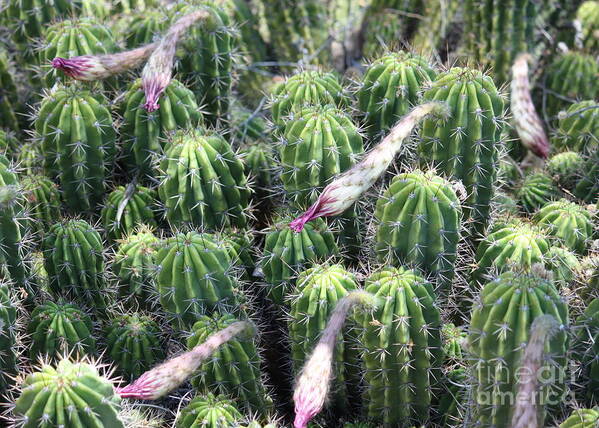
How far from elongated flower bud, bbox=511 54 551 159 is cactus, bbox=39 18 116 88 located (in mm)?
2503

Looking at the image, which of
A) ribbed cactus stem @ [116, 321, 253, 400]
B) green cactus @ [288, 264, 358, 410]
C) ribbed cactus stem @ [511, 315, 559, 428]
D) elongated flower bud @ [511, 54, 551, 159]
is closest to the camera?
ribbed cactus stem @ [511, 315, 559, 428]

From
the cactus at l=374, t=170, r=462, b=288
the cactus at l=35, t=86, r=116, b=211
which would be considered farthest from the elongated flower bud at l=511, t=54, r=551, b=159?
the cactus at l=35, t=86, r=116, b=211

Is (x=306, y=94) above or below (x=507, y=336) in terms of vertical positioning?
above

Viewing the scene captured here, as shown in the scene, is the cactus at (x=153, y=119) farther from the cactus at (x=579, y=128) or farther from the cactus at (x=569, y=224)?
the cactus at (x=579, y=128)

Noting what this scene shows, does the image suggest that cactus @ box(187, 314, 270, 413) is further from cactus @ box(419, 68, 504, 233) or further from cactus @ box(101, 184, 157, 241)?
cactus @ box(419, 68, 504, 233)

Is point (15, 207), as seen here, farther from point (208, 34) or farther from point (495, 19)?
point (495, 19)

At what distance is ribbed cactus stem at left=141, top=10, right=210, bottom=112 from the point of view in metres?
4.05

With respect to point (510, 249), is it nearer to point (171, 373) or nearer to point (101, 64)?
point (171, 373)

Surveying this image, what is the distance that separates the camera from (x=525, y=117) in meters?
4.96

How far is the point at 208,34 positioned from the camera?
4500mm

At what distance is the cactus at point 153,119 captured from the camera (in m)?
4.26

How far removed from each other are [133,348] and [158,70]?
4.63 ft

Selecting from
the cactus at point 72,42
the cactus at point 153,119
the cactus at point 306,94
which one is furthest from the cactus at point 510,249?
the cactus at point 72,42

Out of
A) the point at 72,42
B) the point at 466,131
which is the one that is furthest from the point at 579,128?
the point at 72,42
